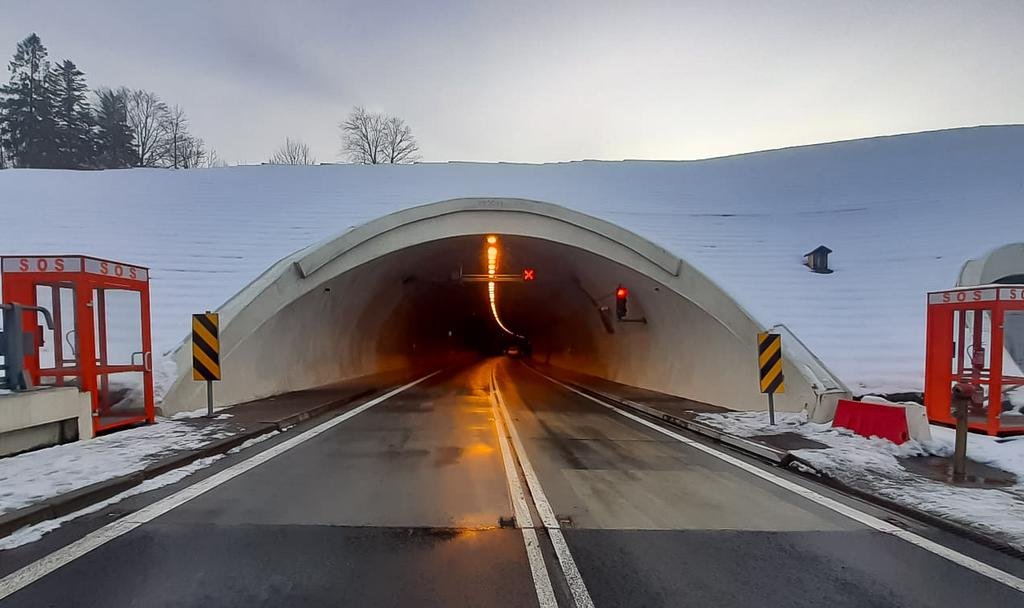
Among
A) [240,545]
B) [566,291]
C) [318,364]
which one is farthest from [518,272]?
[240,545]

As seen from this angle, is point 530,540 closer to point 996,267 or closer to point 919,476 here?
point 919,476

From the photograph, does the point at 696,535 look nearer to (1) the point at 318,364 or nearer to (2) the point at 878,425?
(2) the point at 878,425

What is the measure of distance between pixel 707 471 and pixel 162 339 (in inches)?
446

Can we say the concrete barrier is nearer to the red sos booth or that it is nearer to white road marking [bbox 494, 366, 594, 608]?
the red sos booth

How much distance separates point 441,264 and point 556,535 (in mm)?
19653

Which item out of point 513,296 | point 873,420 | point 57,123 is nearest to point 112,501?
point 873,420

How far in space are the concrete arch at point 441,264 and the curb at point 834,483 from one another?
2.28 m

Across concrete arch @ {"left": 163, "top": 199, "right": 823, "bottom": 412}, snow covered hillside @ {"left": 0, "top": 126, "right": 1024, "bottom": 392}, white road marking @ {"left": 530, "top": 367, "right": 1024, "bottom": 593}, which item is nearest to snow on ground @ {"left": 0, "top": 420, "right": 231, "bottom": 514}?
concrete arch @ {"left": 163, "top": 199, "right": 823, "bottom": 412}

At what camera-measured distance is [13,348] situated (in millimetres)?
7398

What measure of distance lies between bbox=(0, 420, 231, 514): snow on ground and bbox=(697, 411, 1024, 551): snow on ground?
8438 mm

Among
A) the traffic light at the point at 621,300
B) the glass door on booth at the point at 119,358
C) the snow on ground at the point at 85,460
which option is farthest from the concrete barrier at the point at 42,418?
the traffic light at the point at 621,300

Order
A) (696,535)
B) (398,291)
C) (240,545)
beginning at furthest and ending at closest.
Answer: (398,291) → (696,535) → (240,545)

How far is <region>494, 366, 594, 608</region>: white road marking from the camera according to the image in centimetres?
384

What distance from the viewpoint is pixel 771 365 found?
10.5 metres
